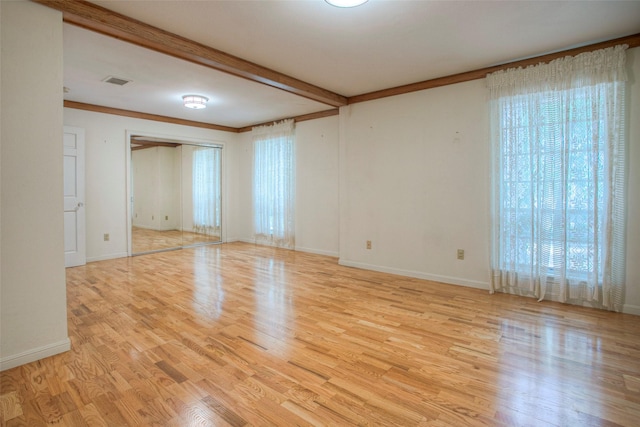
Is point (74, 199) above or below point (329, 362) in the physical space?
above

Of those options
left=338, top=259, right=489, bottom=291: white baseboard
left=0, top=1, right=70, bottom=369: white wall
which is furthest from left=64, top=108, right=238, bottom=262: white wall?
left=338, top=259, right=489, bottom=291: white baseboard

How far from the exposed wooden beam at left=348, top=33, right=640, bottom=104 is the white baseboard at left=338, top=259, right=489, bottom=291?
2.42 metres

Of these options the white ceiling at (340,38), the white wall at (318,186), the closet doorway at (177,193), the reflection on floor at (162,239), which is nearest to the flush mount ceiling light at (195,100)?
the white ceiling at (340,38)

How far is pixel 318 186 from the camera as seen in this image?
6.05 m

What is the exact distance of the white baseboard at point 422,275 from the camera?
4039mm

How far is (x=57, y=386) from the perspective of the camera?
2002 mm

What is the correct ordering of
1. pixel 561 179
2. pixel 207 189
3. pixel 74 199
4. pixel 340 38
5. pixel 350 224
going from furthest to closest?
pixel 207 189, pixel 350 224, pixel 74 199, pixel 561 179, pixel 340 38

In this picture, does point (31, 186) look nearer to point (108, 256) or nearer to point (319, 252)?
point (108, 256)

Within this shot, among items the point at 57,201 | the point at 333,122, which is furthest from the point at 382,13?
the point at 333,122

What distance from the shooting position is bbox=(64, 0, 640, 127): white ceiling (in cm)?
256

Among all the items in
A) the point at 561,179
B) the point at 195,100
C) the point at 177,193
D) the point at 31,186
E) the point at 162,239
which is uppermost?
the point at 195,100

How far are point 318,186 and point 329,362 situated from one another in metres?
4.06

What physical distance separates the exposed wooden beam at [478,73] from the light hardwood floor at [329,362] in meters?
2.52

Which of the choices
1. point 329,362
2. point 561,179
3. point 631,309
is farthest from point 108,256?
point 631,309
